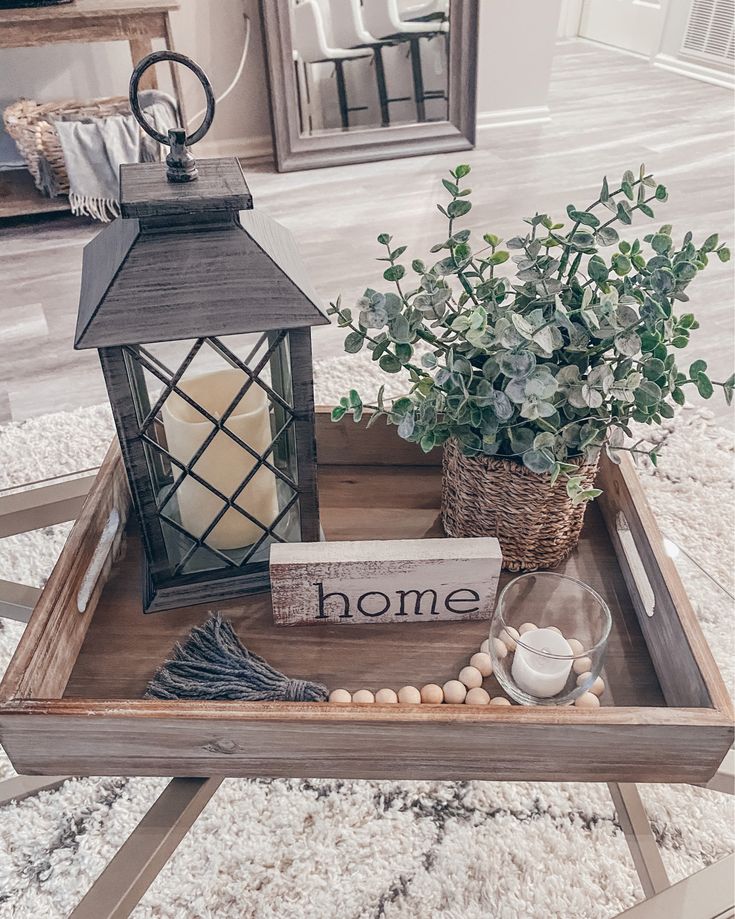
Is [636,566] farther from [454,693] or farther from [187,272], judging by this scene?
[187,272]

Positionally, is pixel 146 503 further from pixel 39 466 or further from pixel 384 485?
pixel 39 466

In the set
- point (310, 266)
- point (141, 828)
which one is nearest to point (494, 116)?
point (310, 266)

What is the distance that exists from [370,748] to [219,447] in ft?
0.94

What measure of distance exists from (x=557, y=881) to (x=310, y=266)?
1.82 m

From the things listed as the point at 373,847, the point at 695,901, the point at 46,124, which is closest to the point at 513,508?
the point at 695,901

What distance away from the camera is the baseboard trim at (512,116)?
3.41 m

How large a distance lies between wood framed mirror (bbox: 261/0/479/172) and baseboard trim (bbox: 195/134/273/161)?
14cm

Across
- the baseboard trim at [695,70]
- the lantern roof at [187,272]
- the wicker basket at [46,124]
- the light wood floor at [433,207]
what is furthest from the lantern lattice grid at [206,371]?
the baseboard trim at [695,70]

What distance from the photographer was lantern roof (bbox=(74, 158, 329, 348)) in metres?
0.56

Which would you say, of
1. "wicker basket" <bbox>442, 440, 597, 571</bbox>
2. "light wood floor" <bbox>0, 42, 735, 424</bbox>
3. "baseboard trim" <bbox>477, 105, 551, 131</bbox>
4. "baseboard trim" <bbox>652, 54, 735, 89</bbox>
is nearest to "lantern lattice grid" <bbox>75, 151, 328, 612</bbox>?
"wicker basket" <bbox>442, 440, 597, 571</bbox>

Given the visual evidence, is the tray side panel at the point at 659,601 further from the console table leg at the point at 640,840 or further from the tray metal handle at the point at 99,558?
the tray metal handle at the point at 99,558

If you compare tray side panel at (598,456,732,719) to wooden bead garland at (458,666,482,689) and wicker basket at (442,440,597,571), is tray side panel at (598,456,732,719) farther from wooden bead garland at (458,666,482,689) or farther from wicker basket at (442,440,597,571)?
wooden bead garland at (458,666,482,689)

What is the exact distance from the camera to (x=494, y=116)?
3416 millimetres

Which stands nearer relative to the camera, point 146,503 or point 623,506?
point 146,503
